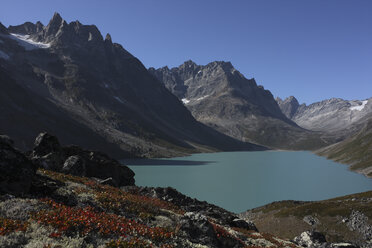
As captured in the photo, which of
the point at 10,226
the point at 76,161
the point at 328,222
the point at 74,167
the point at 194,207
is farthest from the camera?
the point at 328,222

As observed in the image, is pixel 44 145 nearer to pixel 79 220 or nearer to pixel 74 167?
pixel 74 167

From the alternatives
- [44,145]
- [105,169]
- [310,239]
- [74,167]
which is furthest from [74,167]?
[310,239]

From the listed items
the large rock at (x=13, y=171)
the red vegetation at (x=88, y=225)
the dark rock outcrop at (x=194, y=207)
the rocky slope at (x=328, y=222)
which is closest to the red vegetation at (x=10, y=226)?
the red vegetation at (x=88, y=225)

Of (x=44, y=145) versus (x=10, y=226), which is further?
(x=44, y=145)

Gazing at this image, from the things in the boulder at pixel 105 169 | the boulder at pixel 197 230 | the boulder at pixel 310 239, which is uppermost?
the boulder at pixel 197 230

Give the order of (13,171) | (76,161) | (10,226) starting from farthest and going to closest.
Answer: (76,161), (13,171), (10,226)

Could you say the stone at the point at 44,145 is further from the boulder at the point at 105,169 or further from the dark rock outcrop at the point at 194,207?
the dark rock outcrop at the point at 194,207

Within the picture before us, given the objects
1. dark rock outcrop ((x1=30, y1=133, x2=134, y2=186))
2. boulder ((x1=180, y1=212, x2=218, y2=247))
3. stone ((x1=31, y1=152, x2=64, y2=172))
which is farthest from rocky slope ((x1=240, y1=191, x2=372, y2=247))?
stone ((x1=31, y1=152, x2=64, y2=172))

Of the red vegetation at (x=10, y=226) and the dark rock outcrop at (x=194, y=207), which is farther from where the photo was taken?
the dark rock outcrop at (x=194, y=207)
